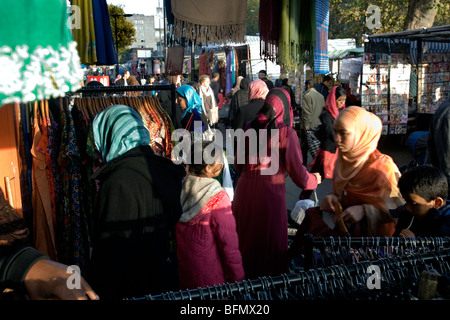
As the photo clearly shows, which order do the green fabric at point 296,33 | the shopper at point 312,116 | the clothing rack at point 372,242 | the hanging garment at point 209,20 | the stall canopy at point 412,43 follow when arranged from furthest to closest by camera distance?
the stall canopy at point 412,43, the shopper at point 312,116, the green fabric at point 296,33, the hanging garment at point 209,20, the clothing rack at point 372,242

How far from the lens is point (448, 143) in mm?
3809

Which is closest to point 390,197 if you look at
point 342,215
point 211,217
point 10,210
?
point 342,215

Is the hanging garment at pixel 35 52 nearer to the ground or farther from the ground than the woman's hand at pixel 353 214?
farther from the ground

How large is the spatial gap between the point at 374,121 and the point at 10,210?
2385 mm

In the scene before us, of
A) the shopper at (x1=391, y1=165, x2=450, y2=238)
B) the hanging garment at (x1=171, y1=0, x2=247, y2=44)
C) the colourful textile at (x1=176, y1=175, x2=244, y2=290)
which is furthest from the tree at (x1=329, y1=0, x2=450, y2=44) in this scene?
the colourful textile at (x1=176, y1=175, x2=244, y2=290)

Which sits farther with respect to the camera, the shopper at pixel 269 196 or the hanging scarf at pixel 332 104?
the hanging scarf at pixel 332 104

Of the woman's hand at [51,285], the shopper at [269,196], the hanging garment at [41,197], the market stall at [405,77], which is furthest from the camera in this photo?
the market stall at [405,77]

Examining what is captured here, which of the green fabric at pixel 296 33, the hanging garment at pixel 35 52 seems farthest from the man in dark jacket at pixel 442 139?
the hanging garment at pixel 35 52

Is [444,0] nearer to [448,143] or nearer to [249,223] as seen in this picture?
[448,143]

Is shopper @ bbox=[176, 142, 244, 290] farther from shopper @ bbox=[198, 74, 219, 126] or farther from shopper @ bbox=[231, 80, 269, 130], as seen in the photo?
shopper @ bbox=[198, 74, 219, 126]

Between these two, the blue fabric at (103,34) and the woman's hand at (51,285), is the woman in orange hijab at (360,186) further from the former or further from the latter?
the blue fabric at (103,34)

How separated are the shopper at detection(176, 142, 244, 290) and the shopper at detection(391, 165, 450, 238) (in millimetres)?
1021

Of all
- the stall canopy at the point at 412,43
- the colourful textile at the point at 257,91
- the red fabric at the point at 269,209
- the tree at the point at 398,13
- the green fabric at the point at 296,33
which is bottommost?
the red fabric at the point at 269,209

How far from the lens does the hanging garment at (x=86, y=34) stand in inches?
142
